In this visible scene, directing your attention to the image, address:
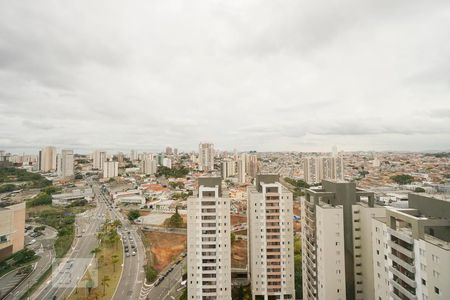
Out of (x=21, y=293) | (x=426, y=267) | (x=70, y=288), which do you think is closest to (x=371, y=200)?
(x=426, y=267)

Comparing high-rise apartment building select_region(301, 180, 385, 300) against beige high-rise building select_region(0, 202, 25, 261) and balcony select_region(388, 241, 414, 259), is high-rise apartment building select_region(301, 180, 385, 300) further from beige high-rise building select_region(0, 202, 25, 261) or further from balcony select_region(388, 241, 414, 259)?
beige high-rise building select_region(0, 202, 25, 261)

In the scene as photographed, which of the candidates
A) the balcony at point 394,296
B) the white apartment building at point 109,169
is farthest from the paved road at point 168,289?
the white apartment building at point 109,169

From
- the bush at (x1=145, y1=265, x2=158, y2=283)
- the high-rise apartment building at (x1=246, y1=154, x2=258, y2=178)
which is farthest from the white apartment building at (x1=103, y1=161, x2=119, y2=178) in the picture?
the bush at (x1=145, y1=265, x2=158, y2=283)

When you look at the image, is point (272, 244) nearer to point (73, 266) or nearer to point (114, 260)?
point (114, 260)

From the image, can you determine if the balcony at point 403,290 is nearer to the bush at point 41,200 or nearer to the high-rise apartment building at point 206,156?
the bush at point 41,200

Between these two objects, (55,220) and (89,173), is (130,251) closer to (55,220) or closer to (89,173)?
(55,220)

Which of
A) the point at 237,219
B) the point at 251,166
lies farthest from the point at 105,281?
the point at 251,166
